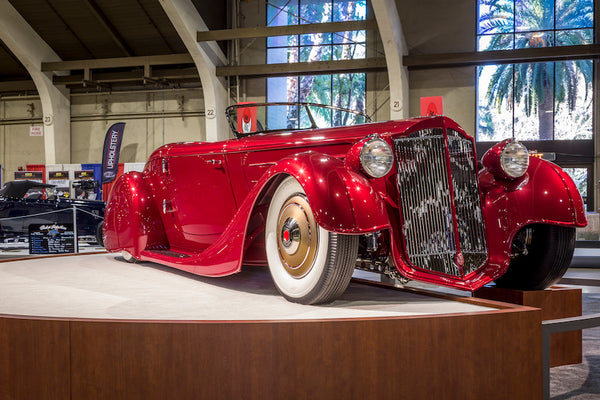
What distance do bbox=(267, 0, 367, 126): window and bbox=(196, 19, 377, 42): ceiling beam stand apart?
2.24 metres

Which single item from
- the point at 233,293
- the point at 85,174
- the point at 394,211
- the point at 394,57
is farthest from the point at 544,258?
the point at 85,174

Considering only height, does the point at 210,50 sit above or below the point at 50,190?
above

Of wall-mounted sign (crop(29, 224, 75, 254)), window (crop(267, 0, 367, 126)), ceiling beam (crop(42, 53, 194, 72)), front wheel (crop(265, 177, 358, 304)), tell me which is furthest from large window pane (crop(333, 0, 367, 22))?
front wheel (crop(265, 177, 358, 304))

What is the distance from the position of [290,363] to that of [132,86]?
1792 cm

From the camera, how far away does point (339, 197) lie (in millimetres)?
2367

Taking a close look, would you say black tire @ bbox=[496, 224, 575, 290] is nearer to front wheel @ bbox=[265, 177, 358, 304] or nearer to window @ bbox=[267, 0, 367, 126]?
front wheel @ bbox=[265, 177, 358, 304]

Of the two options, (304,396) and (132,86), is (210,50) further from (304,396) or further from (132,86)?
(304,396)

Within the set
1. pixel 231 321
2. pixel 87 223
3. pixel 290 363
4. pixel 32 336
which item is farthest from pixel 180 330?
pixel 87 223

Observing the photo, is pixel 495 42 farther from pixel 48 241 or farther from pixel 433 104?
pixel 48 241

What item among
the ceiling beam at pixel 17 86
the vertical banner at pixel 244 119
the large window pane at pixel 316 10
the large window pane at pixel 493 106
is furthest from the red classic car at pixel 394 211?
the ceiling beam at pixel 17 86

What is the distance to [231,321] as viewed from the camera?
1951 millimetres

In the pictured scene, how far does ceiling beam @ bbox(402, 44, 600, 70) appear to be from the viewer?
13.9 meters

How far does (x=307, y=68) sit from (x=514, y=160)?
13.0 m

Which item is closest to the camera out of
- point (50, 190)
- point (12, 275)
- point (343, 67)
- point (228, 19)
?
point (12, 275)
